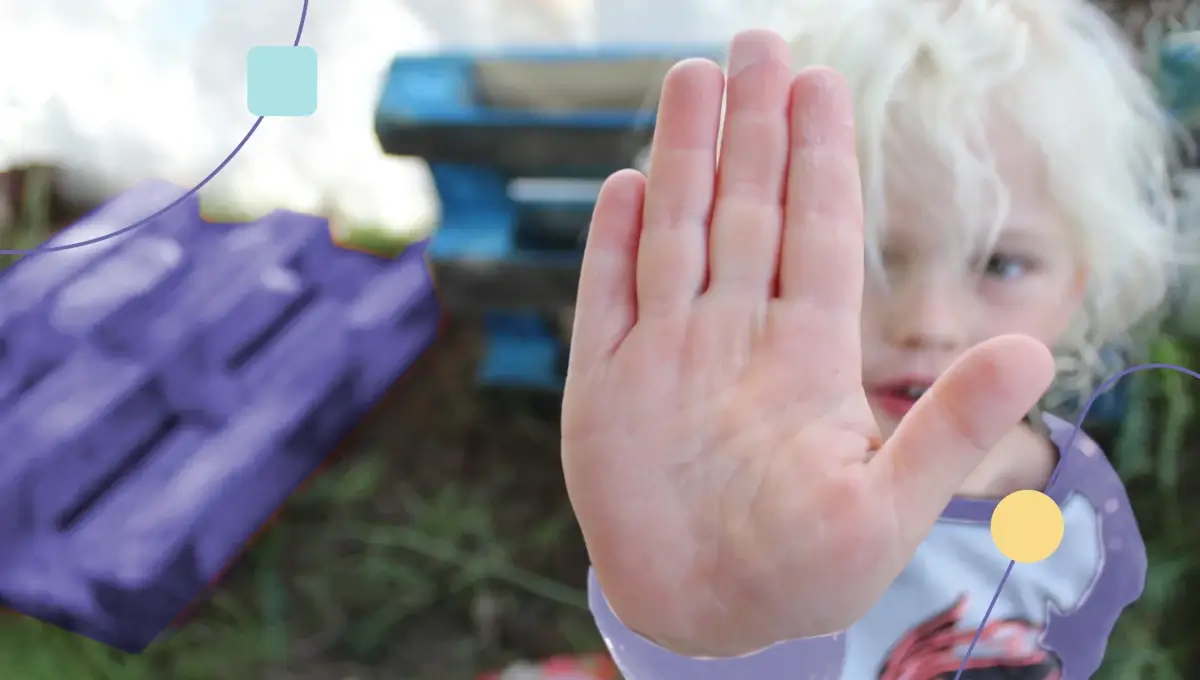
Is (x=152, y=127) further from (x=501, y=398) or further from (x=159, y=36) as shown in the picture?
(x=501, y=398)

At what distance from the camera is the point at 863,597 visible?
21cm

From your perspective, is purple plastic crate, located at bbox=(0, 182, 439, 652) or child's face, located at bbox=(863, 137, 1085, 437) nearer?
child's face, located at bbox=(863, 137, 1085, 437)

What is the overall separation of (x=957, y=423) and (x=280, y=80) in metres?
0.26

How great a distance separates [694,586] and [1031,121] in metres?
0.17

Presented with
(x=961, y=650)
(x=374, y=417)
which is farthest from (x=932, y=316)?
(x=374, y=417)

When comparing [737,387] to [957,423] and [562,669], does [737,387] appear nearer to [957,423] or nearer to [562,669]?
[957,423]

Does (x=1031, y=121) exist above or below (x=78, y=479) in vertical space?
above

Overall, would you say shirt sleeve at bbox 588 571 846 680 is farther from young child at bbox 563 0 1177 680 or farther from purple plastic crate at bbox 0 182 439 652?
purple plastic crate at bbox 0 182 439 652

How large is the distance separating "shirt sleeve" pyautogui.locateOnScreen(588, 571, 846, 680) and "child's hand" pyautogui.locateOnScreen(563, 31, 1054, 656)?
0.04 ft

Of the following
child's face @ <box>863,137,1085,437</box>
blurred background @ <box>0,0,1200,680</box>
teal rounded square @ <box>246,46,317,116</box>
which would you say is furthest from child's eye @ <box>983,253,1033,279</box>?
teal rounded square @ <box>246,46,317,116</box>

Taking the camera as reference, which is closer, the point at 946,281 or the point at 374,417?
the point at 946,281

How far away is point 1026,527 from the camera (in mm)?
298

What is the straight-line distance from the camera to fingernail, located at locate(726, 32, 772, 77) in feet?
0.75

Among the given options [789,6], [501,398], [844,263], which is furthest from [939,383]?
[501,398]
